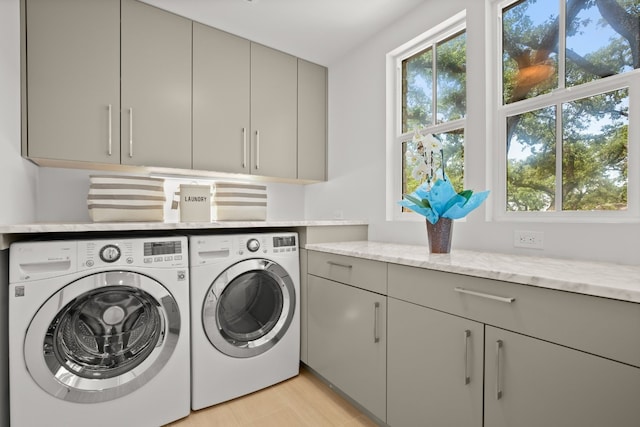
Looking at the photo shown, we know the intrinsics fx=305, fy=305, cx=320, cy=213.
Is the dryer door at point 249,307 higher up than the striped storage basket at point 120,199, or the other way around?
the striped storage basket at point 120,199

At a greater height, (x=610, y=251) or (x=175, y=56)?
(x=175, y=56)

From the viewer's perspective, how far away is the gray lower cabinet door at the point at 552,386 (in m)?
0.80

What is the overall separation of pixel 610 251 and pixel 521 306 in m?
0.65

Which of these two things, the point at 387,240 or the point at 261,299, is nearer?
the point at 261,299

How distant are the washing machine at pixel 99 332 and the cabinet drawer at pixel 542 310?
1280 mm

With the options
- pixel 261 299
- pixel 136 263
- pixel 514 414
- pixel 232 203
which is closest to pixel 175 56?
pixel 232 203

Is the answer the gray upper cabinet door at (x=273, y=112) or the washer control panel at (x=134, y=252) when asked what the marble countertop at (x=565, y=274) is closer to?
the washer control panel at (x=134, y=252)

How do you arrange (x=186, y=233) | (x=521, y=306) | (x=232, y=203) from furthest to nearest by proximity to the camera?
(x=232, y=203) < (x=186, y=233) < (x=521, y=306)

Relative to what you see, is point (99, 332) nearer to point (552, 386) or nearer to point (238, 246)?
point (238, 246)

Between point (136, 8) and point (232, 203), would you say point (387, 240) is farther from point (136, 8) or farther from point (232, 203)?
point (136, 8)

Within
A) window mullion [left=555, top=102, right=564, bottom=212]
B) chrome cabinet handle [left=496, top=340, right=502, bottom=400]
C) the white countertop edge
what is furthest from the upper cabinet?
chrome cabinet handle [left=496, top=340, right=502, bottom=400]

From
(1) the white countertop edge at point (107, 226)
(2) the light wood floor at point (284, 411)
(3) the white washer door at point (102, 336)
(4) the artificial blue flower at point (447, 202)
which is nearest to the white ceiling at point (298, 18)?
(4) the artificial blue flower at point (447, 202)

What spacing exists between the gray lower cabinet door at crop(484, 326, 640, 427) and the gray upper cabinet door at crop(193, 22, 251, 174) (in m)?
2.01

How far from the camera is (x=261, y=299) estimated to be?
1947mm
